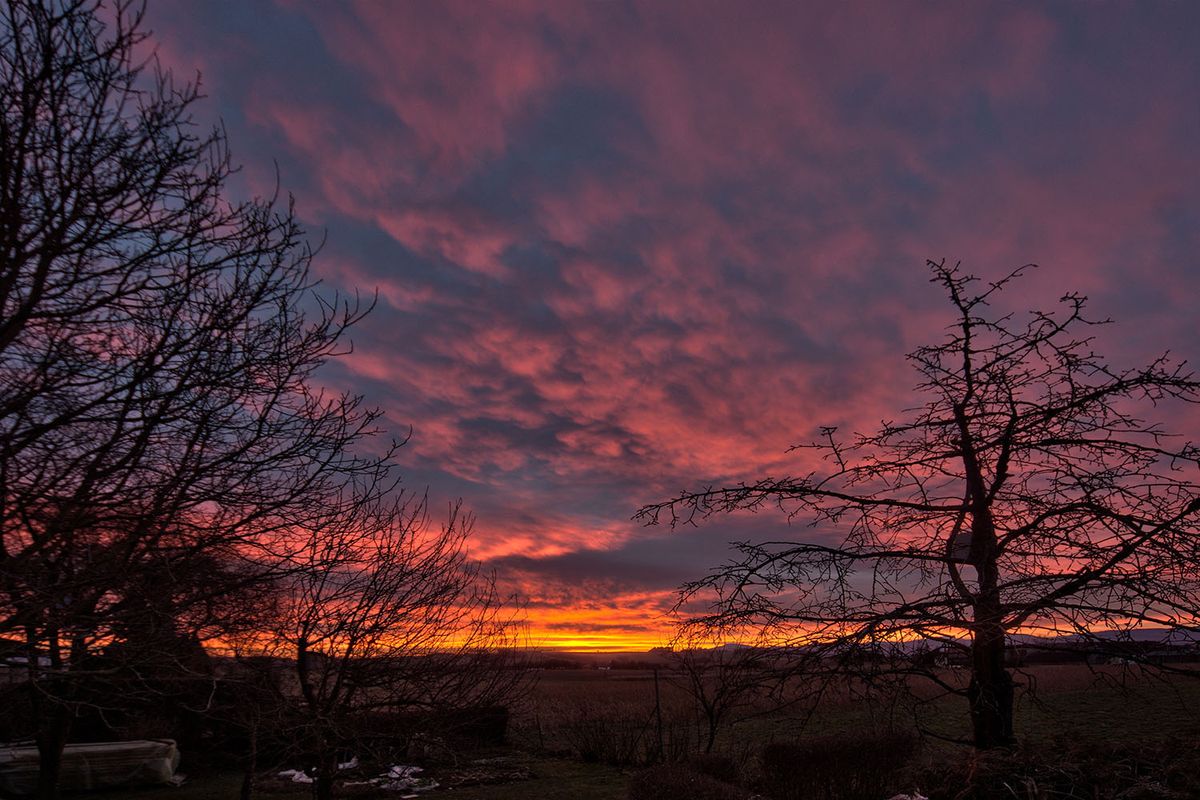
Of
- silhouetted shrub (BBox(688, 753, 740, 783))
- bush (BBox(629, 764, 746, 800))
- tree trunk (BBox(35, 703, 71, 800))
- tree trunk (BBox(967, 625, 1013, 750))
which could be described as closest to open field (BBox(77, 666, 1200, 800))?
silhouetted shrub (BBox(688, 753, 740, 783))

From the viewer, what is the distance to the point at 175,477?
220 inches

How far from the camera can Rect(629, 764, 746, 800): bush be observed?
325 inches

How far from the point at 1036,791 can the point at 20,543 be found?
763 centimetres

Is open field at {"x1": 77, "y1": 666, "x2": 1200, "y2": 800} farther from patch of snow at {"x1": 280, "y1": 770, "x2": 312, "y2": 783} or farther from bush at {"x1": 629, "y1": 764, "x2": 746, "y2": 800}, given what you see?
bush at {"x1": 629, "y1": 764, "x2": 746, "y2": 800}

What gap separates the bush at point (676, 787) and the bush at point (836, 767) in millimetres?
2379

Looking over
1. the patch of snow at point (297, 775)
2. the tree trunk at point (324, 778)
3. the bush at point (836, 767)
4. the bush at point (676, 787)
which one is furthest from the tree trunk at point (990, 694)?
the patch of snow at point (297, 775)

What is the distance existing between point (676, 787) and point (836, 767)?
417 centimetres

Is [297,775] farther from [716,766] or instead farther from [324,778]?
[324,778]

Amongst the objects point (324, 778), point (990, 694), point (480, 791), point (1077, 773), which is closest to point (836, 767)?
point (990, 694)

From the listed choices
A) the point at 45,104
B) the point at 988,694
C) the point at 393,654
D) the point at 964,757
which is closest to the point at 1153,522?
the point at 988,694

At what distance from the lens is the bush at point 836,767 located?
1102cm

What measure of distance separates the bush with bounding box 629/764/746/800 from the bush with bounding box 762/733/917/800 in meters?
2.38

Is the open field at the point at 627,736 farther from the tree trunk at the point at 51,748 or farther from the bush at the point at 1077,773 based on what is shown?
the bush at the point at 1077,773

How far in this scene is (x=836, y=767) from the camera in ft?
36.9
